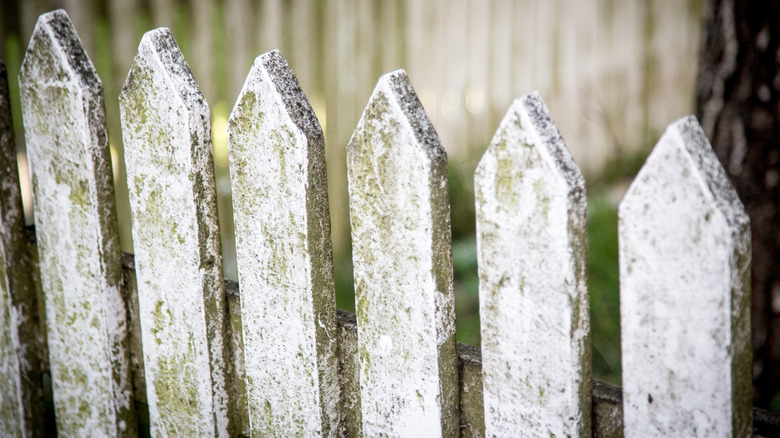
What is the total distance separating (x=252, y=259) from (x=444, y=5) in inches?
Answer: 137

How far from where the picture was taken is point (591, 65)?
5590mm

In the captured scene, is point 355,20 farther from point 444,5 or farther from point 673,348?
point 673,348

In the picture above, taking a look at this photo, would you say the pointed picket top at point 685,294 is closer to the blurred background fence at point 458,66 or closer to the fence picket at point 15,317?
the fence picket at point 15,317

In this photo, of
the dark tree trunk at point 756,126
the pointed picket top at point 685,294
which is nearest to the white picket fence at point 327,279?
the pointed picket top at point 685,294

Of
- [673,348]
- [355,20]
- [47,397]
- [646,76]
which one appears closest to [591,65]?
[646,76]

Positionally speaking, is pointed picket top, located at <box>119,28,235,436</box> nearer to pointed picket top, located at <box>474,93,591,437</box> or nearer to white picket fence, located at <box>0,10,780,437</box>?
white picket fence, located at <box>0,10,780,437</box>

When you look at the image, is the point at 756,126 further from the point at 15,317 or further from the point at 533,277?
the point at 15,317

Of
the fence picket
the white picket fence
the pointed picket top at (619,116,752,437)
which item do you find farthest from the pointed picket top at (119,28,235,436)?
the pointed picket top at (619,116,752,437)

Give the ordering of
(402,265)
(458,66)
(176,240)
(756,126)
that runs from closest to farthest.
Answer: (402,265) → (176,240) → (756,126) → (458,66)

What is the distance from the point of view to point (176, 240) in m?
1.41

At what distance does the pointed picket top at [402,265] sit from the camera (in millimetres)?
1118

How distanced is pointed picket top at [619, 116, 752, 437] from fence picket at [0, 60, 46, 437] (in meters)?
1.43

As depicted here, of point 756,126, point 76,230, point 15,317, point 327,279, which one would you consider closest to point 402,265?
point 327,279

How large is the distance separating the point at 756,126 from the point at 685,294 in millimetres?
1541
